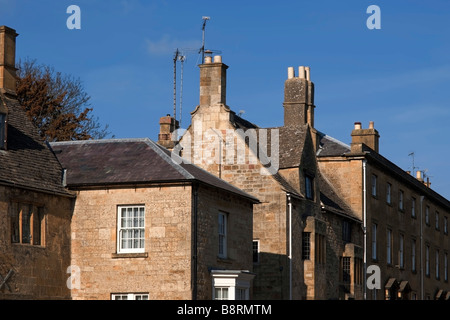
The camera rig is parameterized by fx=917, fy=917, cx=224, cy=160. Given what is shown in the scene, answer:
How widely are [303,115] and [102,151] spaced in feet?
51.1

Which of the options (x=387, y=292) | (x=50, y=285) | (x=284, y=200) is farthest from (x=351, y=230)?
(x=50, y=285)

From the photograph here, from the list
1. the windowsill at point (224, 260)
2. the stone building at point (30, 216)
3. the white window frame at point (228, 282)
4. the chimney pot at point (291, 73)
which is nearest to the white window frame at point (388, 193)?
the chimney pot at point (291, 73)

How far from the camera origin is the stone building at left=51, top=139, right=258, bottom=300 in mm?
32969

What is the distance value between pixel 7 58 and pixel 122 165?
6711 mm

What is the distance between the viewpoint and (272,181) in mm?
41750

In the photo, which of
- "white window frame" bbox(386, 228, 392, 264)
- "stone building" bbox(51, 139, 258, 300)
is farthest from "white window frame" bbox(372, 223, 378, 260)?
"stone building" bbox(51, 139, 258, 300)

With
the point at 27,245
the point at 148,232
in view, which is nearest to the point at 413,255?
the point at 148,232

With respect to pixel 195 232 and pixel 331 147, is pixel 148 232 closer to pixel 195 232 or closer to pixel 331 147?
pixel 195 232

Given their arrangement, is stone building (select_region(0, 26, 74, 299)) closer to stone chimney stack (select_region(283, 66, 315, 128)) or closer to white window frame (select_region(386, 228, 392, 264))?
stone chimney stack (select_region(283, 66, 315, 128))

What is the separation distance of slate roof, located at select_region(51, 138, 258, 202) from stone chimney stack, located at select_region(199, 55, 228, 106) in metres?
7.14

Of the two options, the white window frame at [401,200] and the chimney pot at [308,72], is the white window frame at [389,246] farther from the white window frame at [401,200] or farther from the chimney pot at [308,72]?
the chimney pot at [308,72]

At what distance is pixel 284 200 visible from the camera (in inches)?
1630

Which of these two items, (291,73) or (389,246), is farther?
(389,246)

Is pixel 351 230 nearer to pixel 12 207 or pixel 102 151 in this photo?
pixel 102 151
